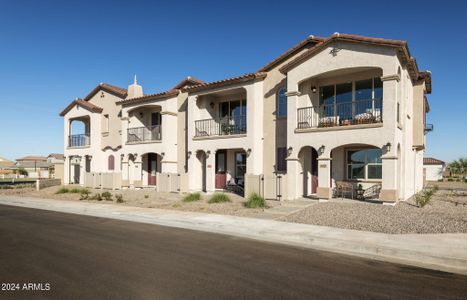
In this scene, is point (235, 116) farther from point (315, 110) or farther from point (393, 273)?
point (393, 273)

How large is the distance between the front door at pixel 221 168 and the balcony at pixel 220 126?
1.71 m

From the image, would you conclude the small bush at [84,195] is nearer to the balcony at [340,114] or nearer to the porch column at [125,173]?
the porch column at [125,173]

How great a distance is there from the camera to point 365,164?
60.5 ft

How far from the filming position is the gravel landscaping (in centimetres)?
1054

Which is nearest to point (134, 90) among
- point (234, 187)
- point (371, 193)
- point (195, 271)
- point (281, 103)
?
point (234, 187)

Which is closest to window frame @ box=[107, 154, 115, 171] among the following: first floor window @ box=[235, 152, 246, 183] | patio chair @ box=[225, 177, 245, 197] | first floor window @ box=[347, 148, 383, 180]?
patio chair @ box=[225, 177, 245, 197]

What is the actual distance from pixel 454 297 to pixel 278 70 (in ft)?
55.2

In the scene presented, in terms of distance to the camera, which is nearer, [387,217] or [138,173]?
[387,217]

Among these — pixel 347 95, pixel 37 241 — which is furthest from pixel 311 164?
pixel 37 241

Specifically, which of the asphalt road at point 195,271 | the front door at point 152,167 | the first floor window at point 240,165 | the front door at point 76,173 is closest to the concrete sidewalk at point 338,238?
the asphalt road at point 195,271

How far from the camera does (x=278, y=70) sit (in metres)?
20.5

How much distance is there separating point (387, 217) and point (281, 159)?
8692 millimetres

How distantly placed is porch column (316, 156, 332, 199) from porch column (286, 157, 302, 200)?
155cm

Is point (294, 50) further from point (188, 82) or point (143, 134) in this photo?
point (143, 134)
